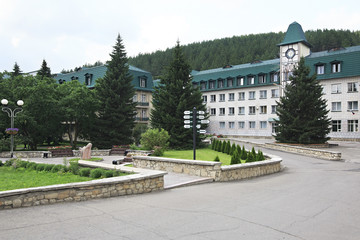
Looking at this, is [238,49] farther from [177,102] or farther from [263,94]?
[177,102]

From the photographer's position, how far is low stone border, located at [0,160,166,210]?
762 centimetres

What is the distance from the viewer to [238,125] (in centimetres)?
5791

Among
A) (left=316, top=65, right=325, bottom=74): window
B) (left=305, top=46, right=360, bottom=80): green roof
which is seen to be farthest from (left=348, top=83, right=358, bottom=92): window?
(left=316, top=65, right=325, bottom=74): window

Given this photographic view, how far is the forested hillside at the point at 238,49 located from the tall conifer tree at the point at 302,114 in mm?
54035

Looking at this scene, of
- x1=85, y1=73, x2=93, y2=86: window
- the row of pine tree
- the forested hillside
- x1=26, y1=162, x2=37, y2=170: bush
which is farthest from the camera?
the forested hillside

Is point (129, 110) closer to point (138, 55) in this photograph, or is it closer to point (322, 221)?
point (322, 221)

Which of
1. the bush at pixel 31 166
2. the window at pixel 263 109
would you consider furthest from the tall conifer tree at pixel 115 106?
the window at pixel 263 109

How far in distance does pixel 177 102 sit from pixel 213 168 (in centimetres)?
1766

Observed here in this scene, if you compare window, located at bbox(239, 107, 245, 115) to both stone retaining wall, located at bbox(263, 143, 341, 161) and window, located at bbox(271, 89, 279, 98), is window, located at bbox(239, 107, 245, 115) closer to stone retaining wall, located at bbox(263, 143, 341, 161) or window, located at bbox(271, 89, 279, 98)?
window, located at bbox(271, 89, 279, 98)

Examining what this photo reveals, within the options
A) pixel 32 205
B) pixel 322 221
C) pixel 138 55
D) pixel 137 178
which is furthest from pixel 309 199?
pixel 138 55

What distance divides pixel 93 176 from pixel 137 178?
7.73 feet

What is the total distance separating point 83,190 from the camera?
8.67 m

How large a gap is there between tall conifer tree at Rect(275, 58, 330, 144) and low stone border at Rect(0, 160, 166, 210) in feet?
83.6

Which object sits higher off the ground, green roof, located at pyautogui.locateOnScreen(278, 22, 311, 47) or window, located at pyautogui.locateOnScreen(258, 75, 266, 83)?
green roof, located at pyautogui.locateOnScreen(278, 22, 311, 47)
